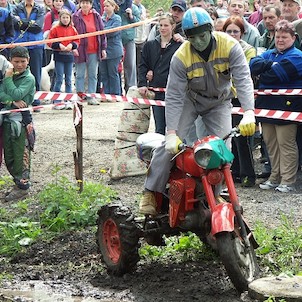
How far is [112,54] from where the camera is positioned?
55.5 ft

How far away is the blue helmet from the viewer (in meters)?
7.12

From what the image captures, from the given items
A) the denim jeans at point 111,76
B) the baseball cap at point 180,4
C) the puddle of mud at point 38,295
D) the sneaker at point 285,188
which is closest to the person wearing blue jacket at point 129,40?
the denim jeans at point 111,76

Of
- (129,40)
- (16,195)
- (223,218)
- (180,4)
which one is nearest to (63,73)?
(129,40)

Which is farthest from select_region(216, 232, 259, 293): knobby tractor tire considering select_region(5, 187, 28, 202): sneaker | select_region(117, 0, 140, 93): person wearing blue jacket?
select_region(117, 0, 140, 93): person wearing blue jacket

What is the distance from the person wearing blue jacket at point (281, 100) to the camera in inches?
400

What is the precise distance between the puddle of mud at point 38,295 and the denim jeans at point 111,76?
993 cm

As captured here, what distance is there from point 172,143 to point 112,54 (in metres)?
10.1

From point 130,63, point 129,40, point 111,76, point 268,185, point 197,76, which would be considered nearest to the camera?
point 197,76

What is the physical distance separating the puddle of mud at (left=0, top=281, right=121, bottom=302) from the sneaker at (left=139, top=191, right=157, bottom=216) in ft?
2.98

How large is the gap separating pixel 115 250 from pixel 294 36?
391 centimetres

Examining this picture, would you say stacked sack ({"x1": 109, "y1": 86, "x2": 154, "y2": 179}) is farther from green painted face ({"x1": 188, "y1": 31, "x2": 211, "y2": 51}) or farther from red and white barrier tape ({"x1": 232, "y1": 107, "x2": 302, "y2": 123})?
green painted face ({"x1": 188, "y1": 31, "x2": 211, "y2": 51})

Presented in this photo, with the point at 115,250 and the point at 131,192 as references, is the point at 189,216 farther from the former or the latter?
the point at 131,192

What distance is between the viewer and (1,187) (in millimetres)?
10891

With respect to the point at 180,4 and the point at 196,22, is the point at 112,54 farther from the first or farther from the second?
the point at 196,22
